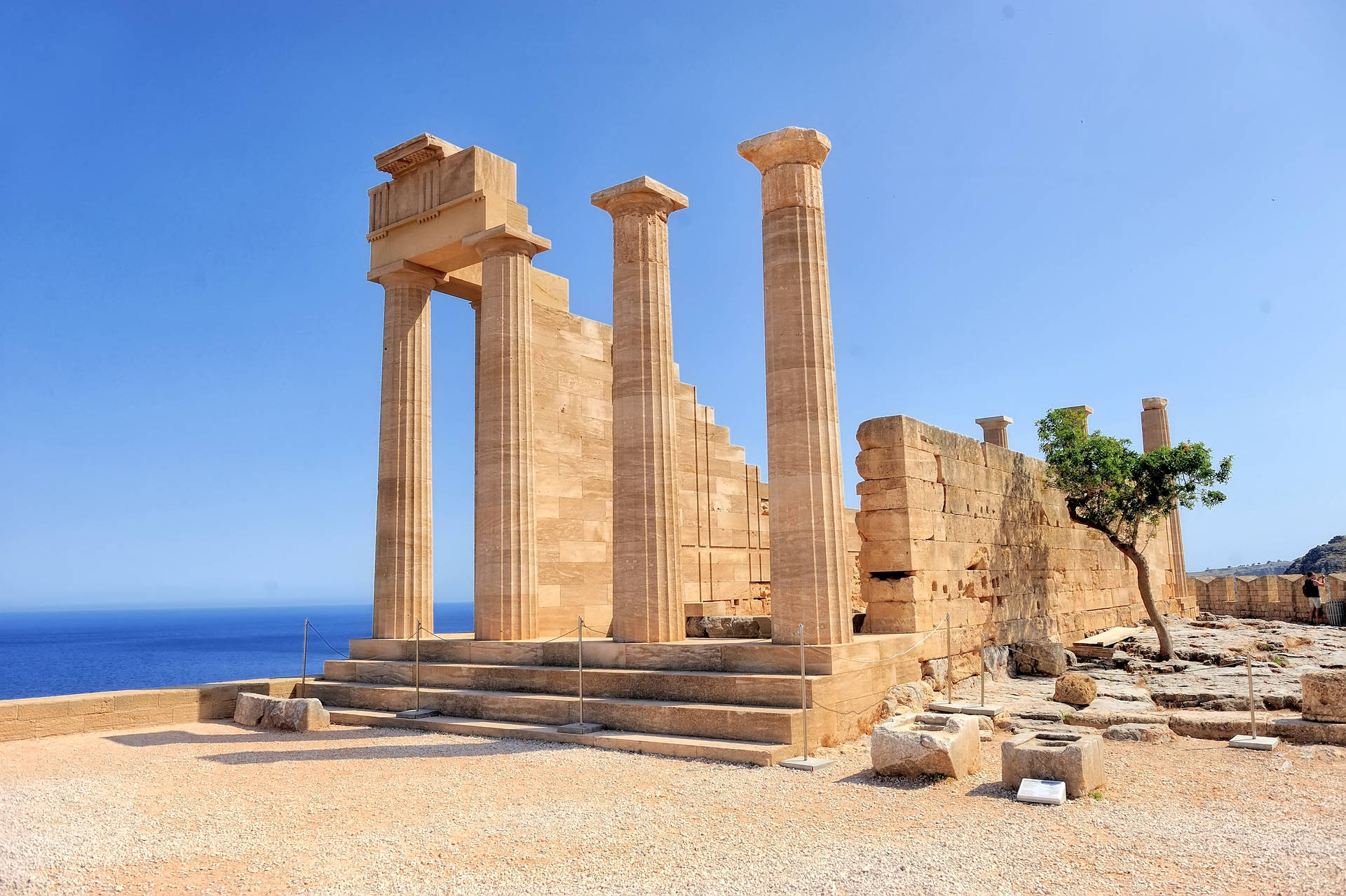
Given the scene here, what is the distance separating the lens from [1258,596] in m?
31.2

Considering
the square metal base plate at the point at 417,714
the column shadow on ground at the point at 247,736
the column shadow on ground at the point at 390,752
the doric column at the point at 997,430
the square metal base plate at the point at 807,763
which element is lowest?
the column shadow on ground at the point at 247,736

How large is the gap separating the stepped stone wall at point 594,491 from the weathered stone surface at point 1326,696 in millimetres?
8102

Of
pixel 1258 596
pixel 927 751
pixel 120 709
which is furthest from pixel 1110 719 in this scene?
pixel 1258 596

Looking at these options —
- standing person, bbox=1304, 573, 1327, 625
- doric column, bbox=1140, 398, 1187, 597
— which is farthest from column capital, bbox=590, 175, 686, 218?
standing person, bbox=1304, 573, 1327, 625

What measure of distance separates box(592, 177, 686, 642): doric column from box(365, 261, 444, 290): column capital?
180 inches

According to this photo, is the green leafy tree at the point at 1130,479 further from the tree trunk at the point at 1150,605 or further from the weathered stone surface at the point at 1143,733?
the weathered stone surface at the point at 1143,733

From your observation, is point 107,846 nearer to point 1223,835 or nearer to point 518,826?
point 518,826

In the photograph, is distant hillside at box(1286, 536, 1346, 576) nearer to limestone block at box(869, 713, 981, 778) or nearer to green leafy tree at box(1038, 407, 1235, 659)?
green leafy tree at box(1038, 407, 1235, 659)

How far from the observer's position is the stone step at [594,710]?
34.3 feet

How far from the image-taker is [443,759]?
10648mm

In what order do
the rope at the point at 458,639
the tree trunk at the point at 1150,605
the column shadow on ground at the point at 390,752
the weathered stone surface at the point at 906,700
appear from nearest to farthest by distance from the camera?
the column shadow on ground at the point at 390,752
the weathered stone surface at the point at 906,700
the rope at the point at 458,639
the tree trunk at the point at 1150,605

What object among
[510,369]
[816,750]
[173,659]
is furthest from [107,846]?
[173,659]

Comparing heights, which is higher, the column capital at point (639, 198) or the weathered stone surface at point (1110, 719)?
the column capital at point (639, 198)

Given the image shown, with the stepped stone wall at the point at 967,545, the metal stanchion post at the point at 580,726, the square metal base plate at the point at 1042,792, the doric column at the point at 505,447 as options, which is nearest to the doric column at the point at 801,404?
the metal stanchion post at the point at 580,726
